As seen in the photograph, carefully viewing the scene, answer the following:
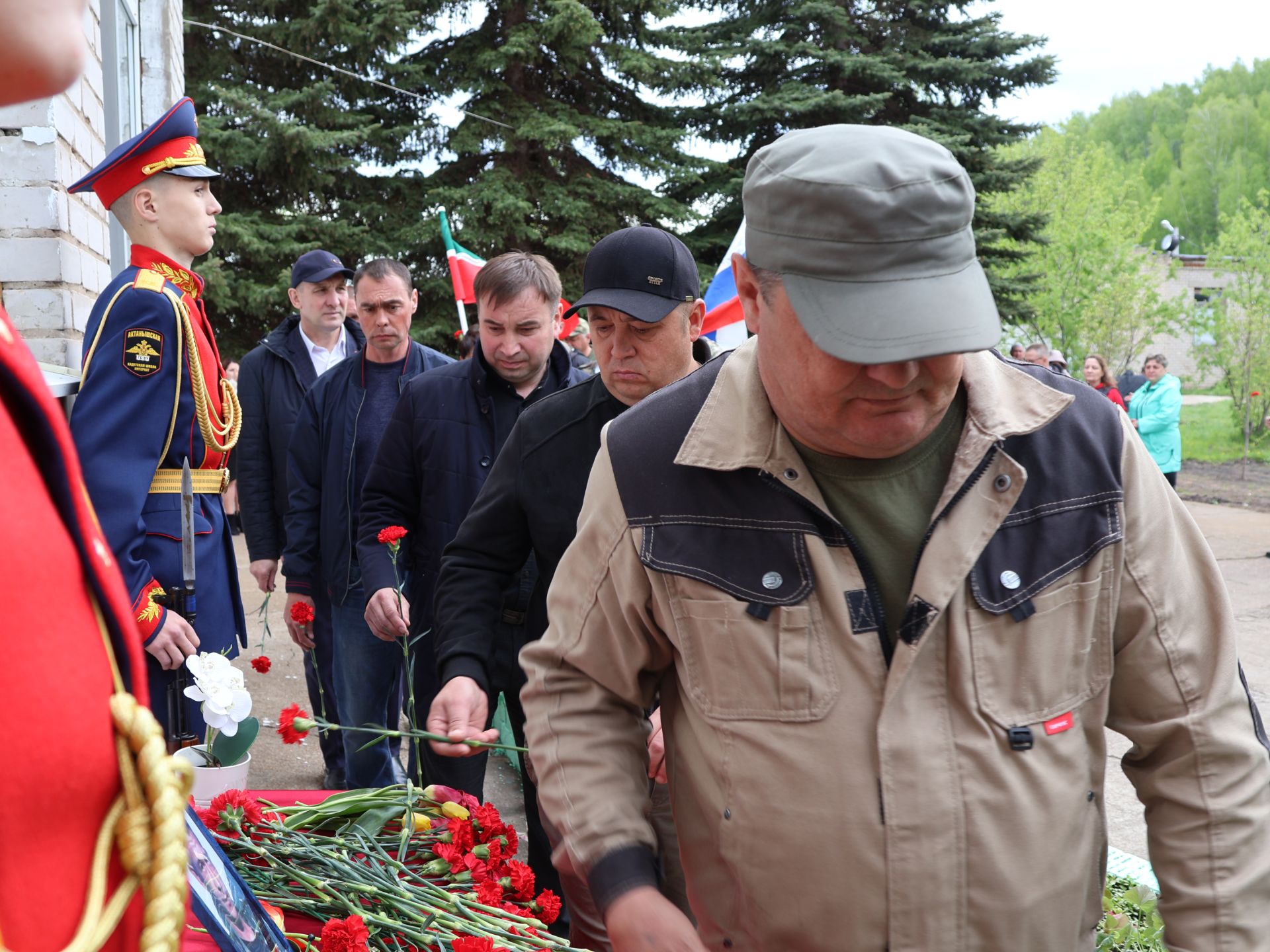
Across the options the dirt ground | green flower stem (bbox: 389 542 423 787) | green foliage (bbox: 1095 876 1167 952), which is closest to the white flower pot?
green flower stem (bbox: 389 542 423 787)

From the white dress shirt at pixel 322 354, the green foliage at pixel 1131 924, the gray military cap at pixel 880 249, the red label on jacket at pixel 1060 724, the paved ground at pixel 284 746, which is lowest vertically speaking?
the paved ground at pixel 284 746

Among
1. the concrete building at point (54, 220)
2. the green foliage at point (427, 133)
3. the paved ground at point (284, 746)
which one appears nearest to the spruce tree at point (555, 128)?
the green foliage at point (427, 133)

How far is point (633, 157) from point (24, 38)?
1982 cm

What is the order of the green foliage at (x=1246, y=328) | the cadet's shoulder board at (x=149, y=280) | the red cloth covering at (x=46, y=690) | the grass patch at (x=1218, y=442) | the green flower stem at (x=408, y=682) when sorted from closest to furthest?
the red cloth covering at (x=46, y=690) → the green flower stem at (x=408, y=682) → the cadet's shoulder board at (x=149, y=280) → the green foliage at (x=1246, y=328) → the grass patch at (x=1218, y=442)

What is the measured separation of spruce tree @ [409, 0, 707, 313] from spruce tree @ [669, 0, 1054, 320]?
2.14ft

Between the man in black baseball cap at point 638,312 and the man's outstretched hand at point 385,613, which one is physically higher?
the man in black baseball cap at point 638,312

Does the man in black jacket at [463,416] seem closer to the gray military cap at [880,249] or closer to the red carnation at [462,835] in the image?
the red carnation at [462,835]

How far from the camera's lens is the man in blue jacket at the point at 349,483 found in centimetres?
452

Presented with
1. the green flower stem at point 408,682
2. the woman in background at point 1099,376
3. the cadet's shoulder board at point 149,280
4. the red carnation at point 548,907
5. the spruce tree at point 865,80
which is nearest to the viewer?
the red carnation at point 548,907

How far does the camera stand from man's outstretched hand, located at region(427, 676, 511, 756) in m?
2.21

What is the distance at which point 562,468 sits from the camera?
2.84m

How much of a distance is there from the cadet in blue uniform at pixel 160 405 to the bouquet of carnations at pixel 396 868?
1.01 m

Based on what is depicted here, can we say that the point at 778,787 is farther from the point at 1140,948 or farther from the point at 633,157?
the point at 633,157

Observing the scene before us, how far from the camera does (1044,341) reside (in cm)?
2758
